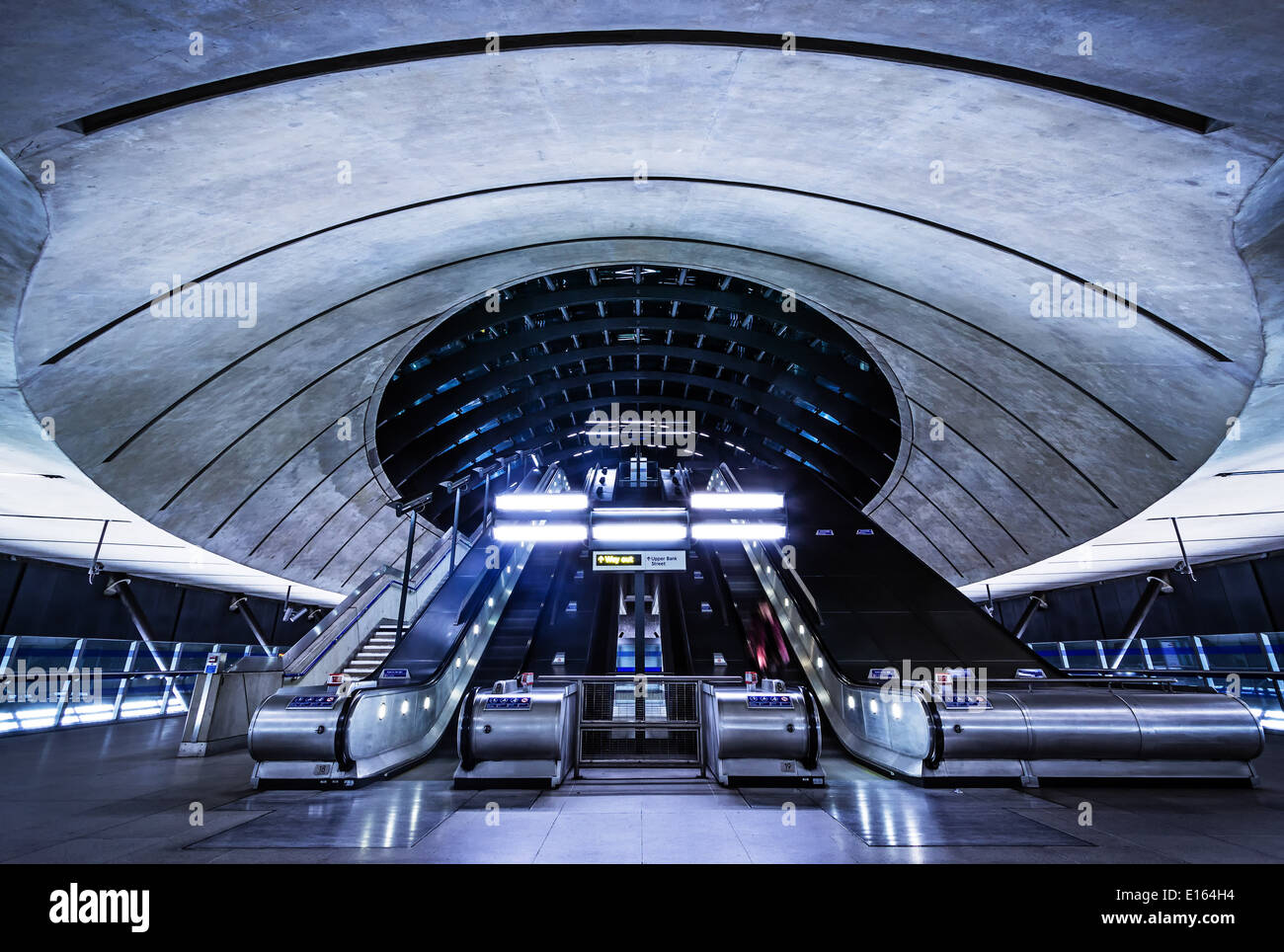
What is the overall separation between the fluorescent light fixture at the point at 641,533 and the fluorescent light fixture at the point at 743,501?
207 centimetres

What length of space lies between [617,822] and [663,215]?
409 inches

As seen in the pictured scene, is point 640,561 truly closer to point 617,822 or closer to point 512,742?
point 512,742

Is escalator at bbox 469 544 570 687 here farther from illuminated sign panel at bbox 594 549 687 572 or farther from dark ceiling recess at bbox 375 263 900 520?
dark ceiling recess at bbox 375 263 900 520

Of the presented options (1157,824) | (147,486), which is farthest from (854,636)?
(147,486)

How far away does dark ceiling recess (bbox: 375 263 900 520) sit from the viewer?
2177cm

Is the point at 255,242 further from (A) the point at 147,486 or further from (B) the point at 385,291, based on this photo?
(A) the point at 147,486

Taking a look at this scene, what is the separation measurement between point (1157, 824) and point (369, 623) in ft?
56.7

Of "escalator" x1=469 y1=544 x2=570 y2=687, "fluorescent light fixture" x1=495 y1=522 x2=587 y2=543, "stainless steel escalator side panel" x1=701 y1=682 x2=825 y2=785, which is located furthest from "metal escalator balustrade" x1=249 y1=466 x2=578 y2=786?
"stainless steel escalator side panel" x1=701 y1=682 x2=825 y2=785

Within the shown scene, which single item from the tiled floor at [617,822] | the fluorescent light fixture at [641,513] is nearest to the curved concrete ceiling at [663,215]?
the fluorescent light fixture at [641,513]

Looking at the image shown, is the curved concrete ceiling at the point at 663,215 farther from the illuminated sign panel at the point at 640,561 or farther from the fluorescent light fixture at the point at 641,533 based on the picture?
the illuminated sign panel at the point at 640,561

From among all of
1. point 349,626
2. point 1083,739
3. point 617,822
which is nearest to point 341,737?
point 617,822

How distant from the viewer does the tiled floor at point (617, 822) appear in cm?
477

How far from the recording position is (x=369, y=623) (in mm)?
17969
